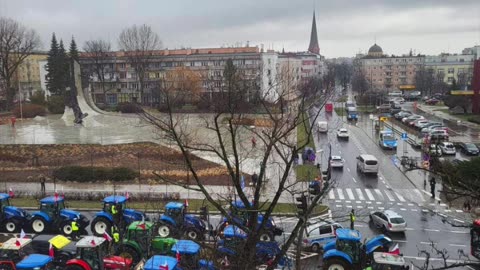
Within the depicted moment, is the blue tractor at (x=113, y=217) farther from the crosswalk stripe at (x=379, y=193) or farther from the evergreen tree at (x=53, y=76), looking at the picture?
the evergreen tree at (x=53, y=76)

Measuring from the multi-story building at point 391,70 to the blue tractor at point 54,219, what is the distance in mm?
93951

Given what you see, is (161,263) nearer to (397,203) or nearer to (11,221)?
(11,221)

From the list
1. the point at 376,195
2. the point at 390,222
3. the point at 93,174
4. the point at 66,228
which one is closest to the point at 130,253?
the point at 66,228

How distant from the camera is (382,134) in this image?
125 feet

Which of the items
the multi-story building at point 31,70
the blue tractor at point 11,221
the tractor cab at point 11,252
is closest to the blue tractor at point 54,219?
the blue tractor at point 11,221

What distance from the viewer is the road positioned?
56.2 feet

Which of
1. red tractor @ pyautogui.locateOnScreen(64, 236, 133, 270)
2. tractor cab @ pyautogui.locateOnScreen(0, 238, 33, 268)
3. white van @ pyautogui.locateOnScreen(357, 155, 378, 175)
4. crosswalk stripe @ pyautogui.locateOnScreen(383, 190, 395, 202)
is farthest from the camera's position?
white van @ pyautogui.locateOnScreen(357, 155, 378, 175)

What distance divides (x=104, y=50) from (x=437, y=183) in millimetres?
65506

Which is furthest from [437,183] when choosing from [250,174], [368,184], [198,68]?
[198,68]

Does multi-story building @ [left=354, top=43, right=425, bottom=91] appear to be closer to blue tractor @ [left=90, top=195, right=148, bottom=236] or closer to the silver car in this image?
the silver car

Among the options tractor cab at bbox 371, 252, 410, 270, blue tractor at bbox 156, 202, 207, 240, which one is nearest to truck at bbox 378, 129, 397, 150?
blue tractor at bbox 156, 202, 207, 240

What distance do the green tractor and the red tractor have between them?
702 millimetres

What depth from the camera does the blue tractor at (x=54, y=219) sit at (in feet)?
57.4

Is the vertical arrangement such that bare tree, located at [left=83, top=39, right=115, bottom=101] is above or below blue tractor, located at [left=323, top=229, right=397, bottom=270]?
above
